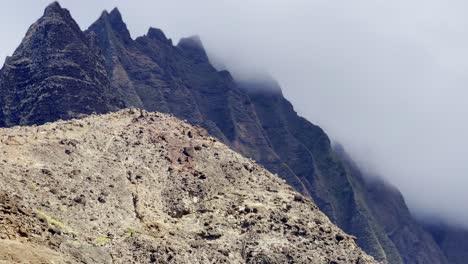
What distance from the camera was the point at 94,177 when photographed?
425 feet

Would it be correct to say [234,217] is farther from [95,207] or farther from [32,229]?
[32,229]

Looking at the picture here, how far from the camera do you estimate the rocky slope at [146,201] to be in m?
108

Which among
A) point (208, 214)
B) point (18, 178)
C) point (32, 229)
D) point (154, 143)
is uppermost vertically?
point (154, 143)

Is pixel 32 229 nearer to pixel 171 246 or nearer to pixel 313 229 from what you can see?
pixel 171 246

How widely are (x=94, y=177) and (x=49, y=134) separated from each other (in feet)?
56.8

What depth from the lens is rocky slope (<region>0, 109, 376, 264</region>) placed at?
108 m

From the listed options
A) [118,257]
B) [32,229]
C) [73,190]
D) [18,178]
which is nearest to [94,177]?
[73,190]

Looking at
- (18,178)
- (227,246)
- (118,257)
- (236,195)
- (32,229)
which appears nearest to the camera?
(32,229)

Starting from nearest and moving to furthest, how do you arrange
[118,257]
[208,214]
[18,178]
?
[118,257] → [18,178] → [208,214]

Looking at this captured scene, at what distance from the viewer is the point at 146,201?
132 meters

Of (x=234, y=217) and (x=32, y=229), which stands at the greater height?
(x=234, y=217)

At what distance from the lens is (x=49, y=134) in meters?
141

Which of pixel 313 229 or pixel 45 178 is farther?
pixel 313 229

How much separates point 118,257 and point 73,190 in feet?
63.1
